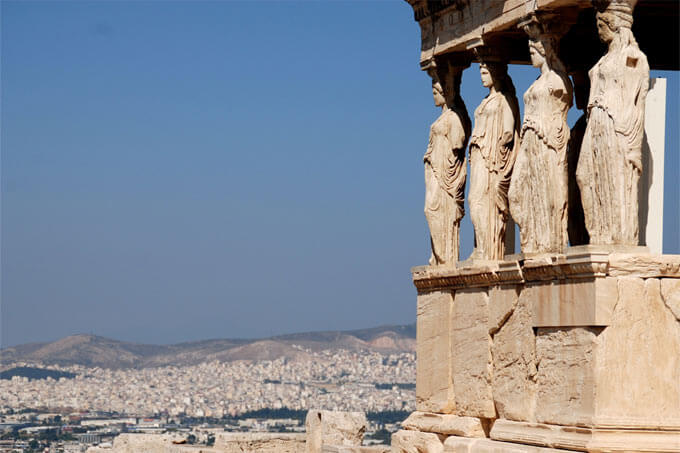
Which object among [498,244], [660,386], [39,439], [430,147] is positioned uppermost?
[430,147]

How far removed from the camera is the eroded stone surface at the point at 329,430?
61.4 ft

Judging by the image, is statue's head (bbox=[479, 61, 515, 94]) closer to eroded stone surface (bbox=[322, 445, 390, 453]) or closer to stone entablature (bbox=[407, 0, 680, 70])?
stone entablature (bbox=[407, 0, 680, 70])

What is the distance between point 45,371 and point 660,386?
96.9 m

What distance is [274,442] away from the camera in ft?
63.3

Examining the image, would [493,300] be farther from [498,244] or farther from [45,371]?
[45,371]

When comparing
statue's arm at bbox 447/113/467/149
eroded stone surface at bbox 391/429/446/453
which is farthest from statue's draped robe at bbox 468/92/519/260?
eroded stone surface at bbox 391/429/446/453

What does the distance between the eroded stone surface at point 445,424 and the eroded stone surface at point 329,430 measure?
2530 mm

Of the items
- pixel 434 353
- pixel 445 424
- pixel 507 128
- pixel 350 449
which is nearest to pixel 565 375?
pixel 445 424

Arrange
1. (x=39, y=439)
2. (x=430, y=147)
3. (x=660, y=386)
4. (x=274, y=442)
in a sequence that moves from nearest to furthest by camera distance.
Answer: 1. (x=660, y=386)
2. (x=430, y=147)
3. (x=274, y=442)
4. (x=39, y=439)

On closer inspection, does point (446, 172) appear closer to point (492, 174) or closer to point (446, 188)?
point (446, 188)

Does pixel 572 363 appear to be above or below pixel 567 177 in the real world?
below

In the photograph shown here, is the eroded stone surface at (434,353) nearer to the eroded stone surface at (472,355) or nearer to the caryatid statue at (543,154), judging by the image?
the eroded stone surface at (472,355)

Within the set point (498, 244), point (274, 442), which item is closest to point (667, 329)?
point (498, 244)

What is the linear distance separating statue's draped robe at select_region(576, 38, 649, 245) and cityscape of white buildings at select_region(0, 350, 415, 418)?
50887mm
